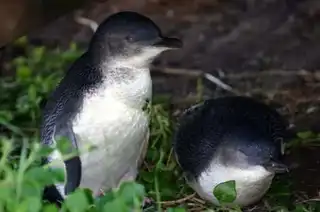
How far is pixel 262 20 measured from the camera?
438 centimetres

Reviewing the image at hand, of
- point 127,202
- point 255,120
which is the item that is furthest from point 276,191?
point 127,202

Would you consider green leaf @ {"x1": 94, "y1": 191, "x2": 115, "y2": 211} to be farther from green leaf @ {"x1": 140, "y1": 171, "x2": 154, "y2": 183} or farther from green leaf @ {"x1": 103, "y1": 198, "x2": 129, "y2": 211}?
green leaf @ {"x1": 140, "y1": 171, "x2": 154, "y2": 183}

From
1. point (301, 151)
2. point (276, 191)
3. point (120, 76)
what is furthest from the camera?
point (301, 151)

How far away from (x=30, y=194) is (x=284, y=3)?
2.80 meters

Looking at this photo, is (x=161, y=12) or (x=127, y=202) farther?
(x=161, y=12)

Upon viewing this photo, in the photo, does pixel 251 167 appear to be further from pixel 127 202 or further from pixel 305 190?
pixel 127 202

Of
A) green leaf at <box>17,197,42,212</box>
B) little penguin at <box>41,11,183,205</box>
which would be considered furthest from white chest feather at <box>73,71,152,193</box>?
green leaf at <box>17,197,42,212</box>

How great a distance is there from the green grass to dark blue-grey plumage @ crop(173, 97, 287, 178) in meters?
0.12

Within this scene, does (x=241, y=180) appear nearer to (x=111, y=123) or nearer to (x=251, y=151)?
(x=251, y=151)

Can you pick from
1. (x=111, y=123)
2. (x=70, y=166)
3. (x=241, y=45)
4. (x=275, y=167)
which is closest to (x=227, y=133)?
(x=275, y=167)

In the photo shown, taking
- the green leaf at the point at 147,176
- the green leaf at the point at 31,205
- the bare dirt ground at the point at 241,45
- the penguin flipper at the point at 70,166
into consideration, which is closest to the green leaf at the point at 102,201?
the green leaf at the point at 31,205

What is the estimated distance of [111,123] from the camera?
2.43 m

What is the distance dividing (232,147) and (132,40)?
46 centimetres

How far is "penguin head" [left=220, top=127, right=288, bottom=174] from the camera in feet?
8.43
